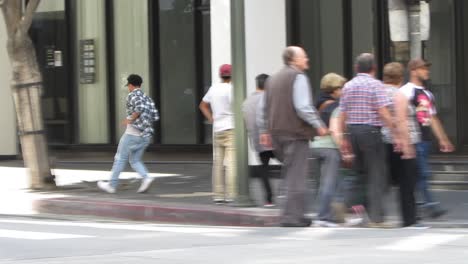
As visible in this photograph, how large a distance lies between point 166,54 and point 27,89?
7.14m

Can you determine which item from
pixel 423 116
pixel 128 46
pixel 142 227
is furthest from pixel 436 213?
pixel 128 46

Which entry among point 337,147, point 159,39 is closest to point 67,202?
point 337,147

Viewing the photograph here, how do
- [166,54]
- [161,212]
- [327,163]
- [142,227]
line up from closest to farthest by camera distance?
1. [327,163]
2. [142,227]
3. [161,212]
4. [166,54]

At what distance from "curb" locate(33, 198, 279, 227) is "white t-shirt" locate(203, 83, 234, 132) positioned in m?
1.08

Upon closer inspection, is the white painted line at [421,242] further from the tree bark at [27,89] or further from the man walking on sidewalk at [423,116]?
the tree bark at [27,89]

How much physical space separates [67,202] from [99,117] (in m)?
9.15

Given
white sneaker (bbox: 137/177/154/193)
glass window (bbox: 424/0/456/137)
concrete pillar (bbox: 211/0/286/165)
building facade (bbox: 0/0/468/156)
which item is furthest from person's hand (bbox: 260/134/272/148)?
glass window (bbox: 424/0/456/137)

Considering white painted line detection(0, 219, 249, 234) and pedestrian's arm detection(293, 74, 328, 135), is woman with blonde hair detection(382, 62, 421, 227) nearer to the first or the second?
pedestrian's arm detection(293, 74, 328, 135)

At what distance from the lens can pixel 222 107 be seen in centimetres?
1158

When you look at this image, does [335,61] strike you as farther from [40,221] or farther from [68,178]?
[40,221]

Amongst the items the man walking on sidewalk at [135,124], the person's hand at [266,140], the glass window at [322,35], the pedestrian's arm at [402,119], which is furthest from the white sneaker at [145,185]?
the glass window at [322,35]

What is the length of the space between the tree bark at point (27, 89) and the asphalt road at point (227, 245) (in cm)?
319

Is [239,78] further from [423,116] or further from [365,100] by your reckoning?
[423,116]

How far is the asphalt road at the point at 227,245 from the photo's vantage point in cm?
769
